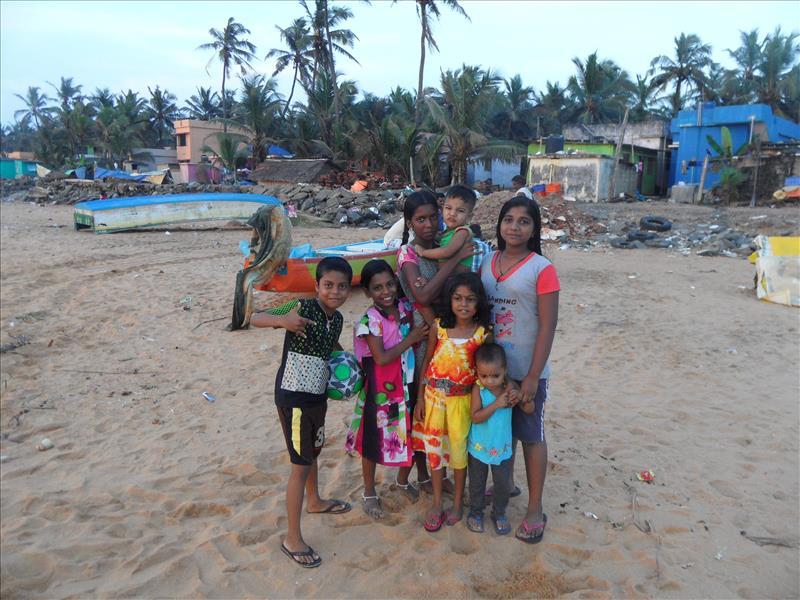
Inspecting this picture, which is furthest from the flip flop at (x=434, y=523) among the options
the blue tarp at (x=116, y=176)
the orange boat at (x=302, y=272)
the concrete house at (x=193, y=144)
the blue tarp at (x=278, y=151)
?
the concrete house at (x=193, y=144)

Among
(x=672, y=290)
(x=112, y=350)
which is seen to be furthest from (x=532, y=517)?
(x=672, y=290)

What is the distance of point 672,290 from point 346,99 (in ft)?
81.8

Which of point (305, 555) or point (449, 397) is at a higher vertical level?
point (449, 397)

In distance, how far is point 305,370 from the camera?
8.13 feet

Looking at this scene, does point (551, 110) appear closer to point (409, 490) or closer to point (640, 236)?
point (640, 236)

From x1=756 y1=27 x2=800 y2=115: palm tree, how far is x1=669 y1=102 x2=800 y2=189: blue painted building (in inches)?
303

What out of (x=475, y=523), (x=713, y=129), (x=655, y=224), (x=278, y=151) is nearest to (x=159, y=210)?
(x=655, y=224)

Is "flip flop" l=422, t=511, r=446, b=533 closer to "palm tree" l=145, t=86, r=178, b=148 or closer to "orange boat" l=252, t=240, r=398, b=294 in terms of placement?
"orange boat" l=252, t=240, r=398, b=294

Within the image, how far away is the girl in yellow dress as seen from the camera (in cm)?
244

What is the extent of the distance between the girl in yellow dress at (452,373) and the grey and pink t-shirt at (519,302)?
69 millimetres

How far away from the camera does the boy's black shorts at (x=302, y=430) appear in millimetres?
2477

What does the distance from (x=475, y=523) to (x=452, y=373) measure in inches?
29.8

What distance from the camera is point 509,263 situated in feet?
8.13

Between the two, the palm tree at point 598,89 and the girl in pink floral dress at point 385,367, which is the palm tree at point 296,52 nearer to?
the palm tree at point 598,89
